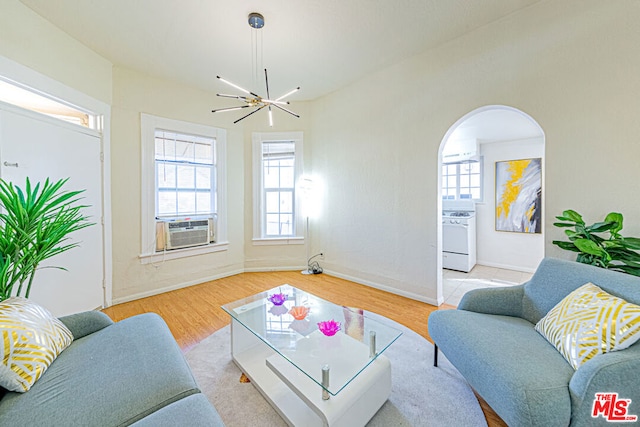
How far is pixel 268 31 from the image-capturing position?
2568mm

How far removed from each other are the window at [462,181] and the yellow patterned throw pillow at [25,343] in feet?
18.8

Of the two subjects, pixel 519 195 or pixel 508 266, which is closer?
pixel 519 195

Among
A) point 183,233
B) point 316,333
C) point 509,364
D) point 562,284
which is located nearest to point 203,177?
point 183,233

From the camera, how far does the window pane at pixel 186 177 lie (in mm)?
3693

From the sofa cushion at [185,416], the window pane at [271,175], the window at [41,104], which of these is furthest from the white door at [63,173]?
the sofa cushion at [185,416]

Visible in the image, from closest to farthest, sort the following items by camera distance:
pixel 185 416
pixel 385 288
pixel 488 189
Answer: pixel 185 416 → pixel 385 288 → pixel 488 189

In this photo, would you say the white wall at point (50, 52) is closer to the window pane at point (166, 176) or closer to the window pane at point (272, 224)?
the window pane at point (166, 176)

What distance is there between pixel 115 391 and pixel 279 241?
3.40 m

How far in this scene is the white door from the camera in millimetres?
2125

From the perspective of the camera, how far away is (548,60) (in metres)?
2.20

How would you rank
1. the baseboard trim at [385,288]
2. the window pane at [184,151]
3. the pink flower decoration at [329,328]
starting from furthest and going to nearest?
the window pane at [184,151] < the baseboard trim at [385,288] < the pink flower decoration at [329,328]

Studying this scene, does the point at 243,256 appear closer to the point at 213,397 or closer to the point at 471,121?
the point at 213,397

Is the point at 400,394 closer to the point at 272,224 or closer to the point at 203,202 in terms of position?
the point at 272,224

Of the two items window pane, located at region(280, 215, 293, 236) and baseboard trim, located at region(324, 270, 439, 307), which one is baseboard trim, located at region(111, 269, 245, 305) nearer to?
window pane, located at region(280, 215, 293, 236)
